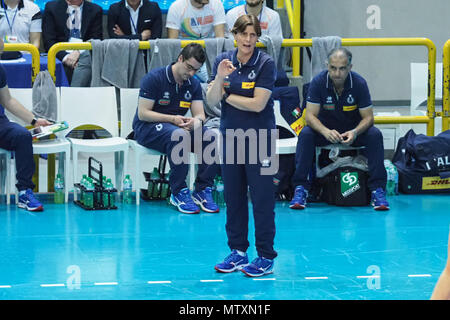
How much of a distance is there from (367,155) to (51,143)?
9.09ft

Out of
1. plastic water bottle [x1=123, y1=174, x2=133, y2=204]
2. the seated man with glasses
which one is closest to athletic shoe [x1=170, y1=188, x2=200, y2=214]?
the seated man with glasses

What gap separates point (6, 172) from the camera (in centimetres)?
715

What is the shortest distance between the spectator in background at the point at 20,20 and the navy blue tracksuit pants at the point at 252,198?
476cm

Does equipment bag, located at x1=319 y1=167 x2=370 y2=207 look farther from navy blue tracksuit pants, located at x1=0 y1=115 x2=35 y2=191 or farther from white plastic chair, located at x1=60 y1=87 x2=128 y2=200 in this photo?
navy blue tracksuit pants, located at x1=0 y1=115 x2=35 y2=191

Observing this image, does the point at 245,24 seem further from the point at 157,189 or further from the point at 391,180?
the point at 391,180

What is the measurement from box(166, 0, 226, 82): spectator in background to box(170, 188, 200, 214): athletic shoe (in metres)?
2.34

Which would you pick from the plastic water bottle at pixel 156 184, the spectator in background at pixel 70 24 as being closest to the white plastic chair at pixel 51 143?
the plastic water bottle at pixel 156 184

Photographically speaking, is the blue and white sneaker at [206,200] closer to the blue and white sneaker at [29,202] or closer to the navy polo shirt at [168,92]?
the navy polo shirt at [168,92]

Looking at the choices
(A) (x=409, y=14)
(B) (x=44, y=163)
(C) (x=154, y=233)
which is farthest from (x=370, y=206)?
(A) (x=409, y=14)

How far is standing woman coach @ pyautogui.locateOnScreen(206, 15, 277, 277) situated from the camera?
190 inches

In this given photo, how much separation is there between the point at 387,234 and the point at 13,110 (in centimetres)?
331

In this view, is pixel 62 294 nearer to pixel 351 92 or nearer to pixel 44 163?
pixel 351 92

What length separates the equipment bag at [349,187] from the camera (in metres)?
7.14

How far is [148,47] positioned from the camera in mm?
7758
